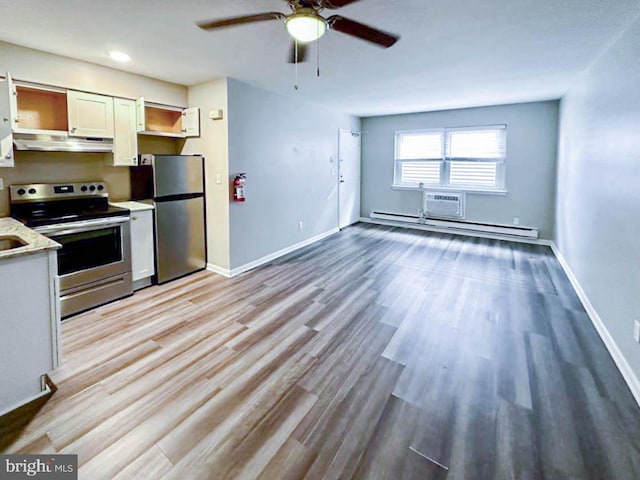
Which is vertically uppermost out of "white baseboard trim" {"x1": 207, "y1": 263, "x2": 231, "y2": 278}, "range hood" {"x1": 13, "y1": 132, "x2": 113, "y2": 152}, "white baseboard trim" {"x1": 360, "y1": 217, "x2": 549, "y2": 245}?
"range hood" {"x1": 13, "y1": 132, "x2": 113, "y2": 152}

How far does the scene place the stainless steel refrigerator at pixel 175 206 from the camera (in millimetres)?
3848

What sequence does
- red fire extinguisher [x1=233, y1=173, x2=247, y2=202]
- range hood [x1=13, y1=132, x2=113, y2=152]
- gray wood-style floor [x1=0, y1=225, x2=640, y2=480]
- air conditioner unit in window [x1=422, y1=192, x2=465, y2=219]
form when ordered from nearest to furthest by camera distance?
1. gray wood-style floor [x1=0, y1=225, x2=640, y2=480]
2. range hood [x1=13, y1=132, x2=113, y2=152]
3. red fire extinguisher [x1=233, y1=173, x2=247, y2=202]
4. air conditioner unit in window [x1=422, y1=192, x2=465, y2=219]

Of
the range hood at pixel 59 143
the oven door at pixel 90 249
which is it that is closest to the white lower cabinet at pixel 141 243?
the oven door at pixel 90 249

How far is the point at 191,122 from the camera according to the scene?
4.38m

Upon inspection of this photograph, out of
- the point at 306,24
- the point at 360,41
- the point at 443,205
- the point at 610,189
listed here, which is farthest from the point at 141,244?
the point at 443,205

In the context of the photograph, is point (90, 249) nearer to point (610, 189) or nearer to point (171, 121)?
point (171, 121)

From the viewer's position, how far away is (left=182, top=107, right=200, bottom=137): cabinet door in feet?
14.2

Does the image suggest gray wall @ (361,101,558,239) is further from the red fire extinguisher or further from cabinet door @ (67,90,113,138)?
cabinet door @ (67,90,113,138)

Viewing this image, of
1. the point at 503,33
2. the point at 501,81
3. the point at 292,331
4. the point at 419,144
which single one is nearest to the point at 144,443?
the point at 292,331

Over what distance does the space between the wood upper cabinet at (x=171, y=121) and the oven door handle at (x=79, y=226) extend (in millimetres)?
1258

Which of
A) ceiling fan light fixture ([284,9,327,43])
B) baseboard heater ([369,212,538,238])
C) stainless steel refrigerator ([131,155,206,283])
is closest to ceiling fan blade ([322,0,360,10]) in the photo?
ceiling fan light fixture ([284,9,327,43])

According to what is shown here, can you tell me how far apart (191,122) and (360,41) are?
2.56 meters

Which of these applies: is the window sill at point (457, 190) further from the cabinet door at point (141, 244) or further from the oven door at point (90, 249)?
the oven door at point (90, 249)

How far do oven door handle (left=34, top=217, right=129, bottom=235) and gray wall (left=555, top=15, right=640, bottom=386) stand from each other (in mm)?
4319
